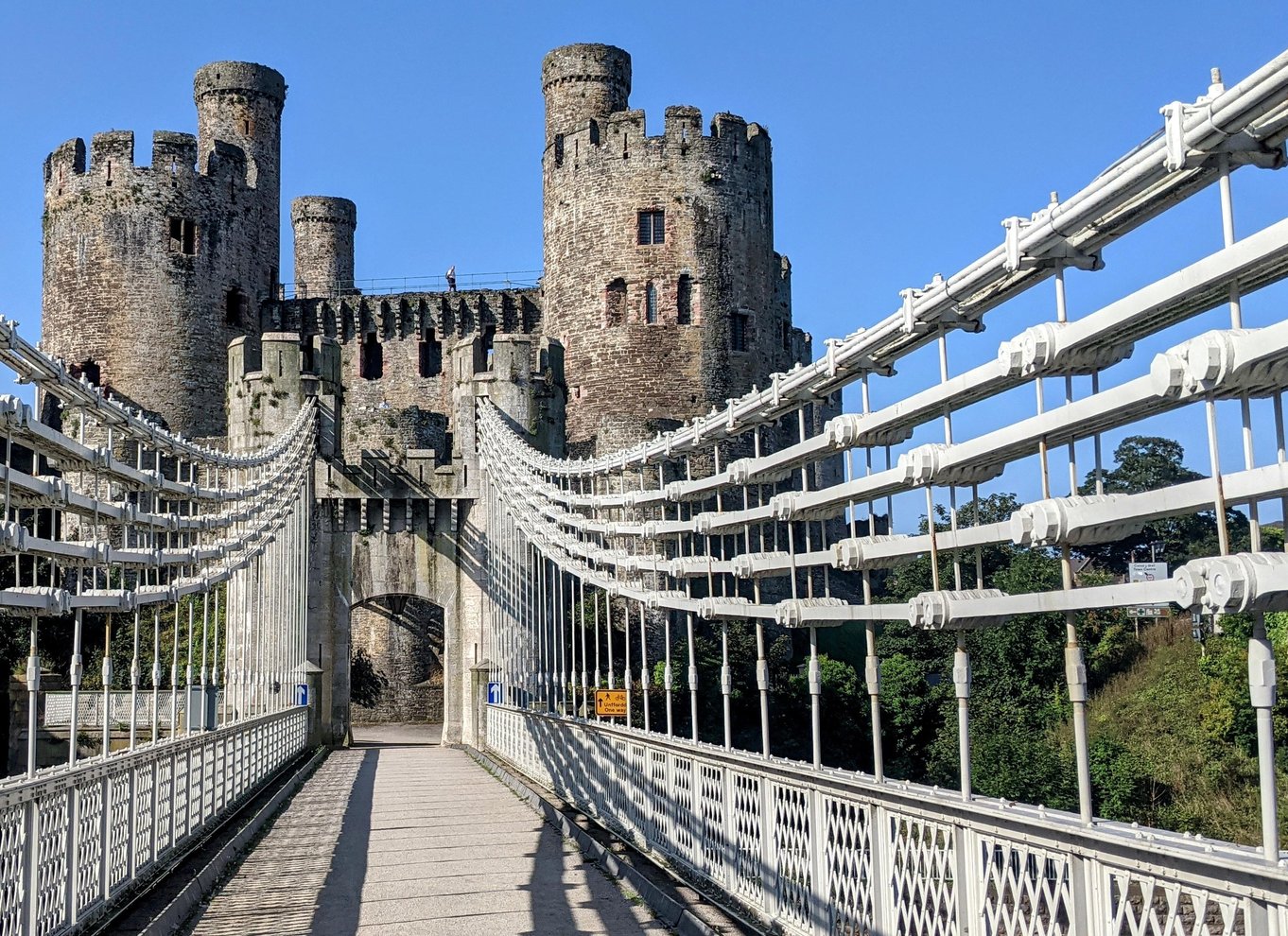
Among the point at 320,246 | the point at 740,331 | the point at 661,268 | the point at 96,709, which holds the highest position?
the point at 320,246

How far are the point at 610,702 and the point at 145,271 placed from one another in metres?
29.4

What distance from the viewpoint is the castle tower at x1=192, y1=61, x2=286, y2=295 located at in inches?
1590

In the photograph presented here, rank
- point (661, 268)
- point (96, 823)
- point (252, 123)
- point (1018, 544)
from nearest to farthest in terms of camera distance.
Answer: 1. point (1018, 544)
2. point (96, 823)
3. point (661, 268)
4. point (252, 123)

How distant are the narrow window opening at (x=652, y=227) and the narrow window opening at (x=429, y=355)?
272 inches

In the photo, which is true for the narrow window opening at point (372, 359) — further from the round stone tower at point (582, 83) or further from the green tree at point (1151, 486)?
the green tree at point (1151, 486)

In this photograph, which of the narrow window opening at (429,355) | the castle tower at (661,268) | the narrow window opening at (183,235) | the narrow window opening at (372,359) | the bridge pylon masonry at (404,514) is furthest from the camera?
the narrow window opening at (372,359)

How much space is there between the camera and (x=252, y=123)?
4116 cm

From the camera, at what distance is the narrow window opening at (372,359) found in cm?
4128

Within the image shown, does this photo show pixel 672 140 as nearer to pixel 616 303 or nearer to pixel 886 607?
pixel 616 303

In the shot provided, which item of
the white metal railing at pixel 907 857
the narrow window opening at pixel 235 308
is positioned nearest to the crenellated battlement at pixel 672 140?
the narrow window opening at pixel 235 308

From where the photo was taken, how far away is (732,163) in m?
37.6

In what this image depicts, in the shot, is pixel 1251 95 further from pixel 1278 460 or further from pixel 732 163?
pixel 732 163

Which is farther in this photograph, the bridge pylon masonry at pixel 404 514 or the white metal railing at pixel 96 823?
the bridge pylon masonry at pixel 404 514

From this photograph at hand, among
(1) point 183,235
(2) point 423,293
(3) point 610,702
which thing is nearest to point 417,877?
(3) point 610,702
